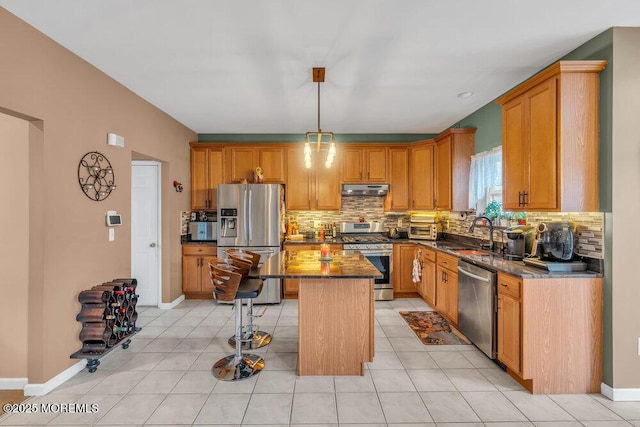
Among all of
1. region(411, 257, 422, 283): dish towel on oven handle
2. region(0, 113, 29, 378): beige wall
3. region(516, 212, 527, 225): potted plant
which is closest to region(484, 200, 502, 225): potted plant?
region(516, 212, 527, 225): potted plant

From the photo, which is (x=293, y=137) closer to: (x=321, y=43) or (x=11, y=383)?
(x=321, y=43)

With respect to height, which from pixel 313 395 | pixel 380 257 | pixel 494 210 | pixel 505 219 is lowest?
pixel 313 395

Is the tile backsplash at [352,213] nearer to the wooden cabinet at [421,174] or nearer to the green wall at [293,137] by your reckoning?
the wooden cabinet at [421,174]

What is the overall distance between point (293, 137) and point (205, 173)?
5.17 feet

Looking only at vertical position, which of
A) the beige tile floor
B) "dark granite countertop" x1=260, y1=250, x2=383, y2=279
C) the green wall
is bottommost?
the beige tile floor

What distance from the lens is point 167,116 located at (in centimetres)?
425

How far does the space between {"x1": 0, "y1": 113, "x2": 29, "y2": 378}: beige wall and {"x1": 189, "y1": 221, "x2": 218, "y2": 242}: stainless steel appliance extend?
239cm

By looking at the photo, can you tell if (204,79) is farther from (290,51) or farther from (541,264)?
(541,264)

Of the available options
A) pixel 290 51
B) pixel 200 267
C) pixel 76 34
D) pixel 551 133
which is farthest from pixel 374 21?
pixel 200 267

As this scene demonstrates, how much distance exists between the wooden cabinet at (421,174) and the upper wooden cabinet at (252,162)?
7.03 ft

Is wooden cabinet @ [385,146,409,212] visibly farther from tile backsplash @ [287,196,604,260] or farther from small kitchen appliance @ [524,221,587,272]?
small kitchen appliance @ [524,221,587,272]

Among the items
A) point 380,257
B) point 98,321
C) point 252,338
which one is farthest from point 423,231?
point 98,321

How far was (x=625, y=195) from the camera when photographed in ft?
7.32

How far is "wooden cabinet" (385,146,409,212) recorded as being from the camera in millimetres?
5129
